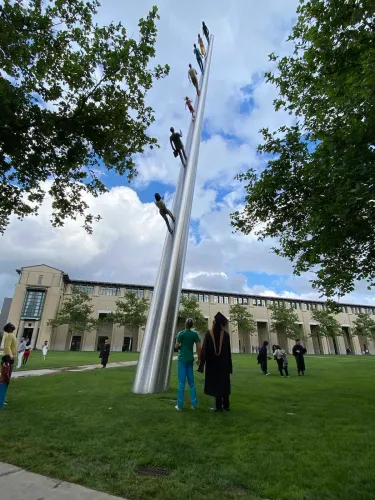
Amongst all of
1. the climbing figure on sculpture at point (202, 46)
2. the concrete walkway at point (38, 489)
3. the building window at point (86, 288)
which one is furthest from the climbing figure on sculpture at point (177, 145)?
the building window at point (86, 288)

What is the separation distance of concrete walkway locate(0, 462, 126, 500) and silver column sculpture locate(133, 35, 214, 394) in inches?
191

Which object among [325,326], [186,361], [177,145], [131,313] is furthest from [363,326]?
[186,361]

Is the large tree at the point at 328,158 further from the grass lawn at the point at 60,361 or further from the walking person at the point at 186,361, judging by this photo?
the grass lawn at the point at 60,361

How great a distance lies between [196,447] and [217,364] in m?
2.29

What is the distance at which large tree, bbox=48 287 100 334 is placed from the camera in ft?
173

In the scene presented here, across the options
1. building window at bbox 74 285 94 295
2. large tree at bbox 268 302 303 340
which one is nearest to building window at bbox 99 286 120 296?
building window at bbox 74 285 94 295

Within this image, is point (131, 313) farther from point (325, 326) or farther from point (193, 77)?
point (193, 77)

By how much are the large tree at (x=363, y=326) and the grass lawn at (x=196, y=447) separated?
244 ft

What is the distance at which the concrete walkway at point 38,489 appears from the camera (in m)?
2.69

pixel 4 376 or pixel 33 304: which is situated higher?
pixel 33 304

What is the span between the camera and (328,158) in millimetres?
8477

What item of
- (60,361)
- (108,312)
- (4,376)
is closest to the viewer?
(4,376)

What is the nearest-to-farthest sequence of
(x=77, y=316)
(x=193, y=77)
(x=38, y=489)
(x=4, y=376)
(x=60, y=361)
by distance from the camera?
(x=38, y=489)
(x=4, y=376)
(x=193, y=77)
(x=60, y=361)
(x=77, y=316)

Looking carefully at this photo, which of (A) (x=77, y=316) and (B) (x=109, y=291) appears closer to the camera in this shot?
(A) (x=77, y=316)
